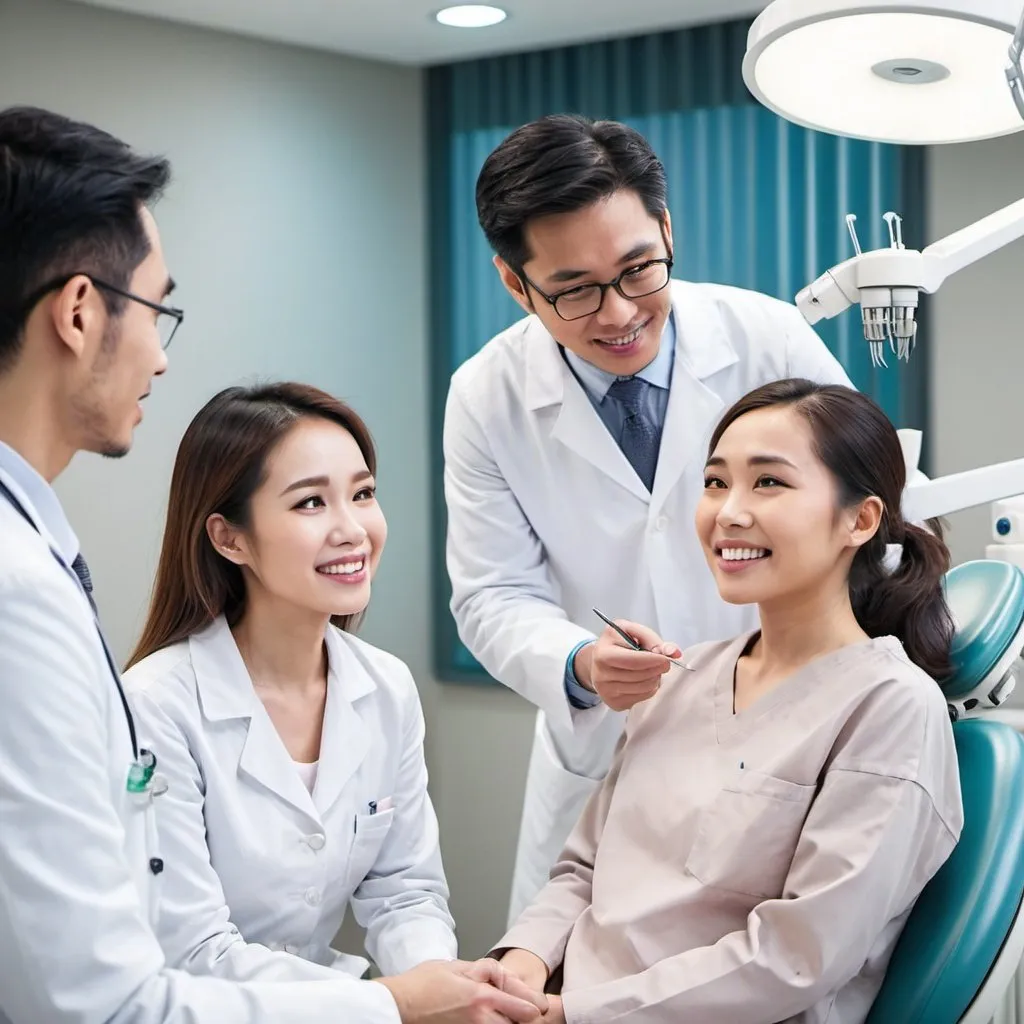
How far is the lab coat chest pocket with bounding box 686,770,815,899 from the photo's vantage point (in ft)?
5.21

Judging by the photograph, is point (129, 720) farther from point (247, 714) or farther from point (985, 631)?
point (985, 631)

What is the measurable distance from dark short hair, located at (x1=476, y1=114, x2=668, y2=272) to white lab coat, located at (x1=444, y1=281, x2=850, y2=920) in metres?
0.27

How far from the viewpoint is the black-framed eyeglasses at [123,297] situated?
1164mm

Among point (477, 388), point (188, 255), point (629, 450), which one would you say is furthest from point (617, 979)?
point (188, 255)

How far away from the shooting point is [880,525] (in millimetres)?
1754

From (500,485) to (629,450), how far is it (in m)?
0.22

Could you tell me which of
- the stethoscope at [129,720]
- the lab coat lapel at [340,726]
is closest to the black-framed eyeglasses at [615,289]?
the lab coat lapel at [340,726]

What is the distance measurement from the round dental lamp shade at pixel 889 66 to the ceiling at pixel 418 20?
1992mm

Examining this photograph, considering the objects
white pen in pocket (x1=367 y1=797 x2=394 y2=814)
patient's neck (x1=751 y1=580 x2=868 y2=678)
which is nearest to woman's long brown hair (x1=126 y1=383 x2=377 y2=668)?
white pen in pocket (x1=367 y1=797 x2=394 y2=814)

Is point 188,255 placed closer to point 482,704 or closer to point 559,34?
point 559,34

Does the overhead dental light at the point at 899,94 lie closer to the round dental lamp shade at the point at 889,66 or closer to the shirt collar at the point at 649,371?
the round dental lamp shade at the point at 889,66

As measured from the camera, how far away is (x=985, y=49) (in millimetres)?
1446

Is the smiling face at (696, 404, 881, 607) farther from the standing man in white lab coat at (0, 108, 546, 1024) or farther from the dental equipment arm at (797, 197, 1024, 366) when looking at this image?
the standing man in white lab coat at (0, 108, 546, 1024)

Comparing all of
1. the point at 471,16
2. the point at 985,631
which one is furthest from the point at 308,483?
the point at 471,16
